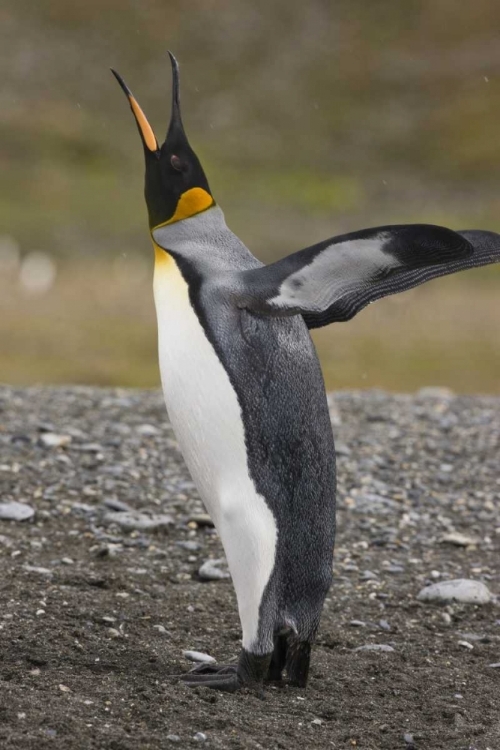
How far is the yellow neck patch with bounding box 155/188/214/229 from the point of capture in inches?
156

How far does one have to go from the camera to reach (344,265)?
11.8 ft

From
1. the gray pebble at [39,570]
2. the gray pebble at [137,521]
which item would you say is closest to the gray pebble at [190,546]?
the gray pebble at [137,521]

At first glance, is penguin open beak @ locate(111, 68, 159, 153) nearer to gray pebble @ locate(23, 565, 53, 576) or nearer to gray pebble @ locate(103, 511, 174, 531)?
gray pebble @ locate(23, 565, 53, 576)

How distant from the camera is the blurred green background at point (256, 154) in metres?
24.8

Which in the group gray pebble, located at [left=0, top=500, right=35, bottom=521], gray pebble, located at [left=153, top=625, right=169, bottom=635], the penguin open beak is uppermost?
the penguin open beak

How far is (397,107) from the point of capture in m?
95.1

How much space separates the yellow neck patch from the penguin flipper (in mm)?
439

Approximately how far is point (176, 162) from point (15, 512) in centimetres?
262

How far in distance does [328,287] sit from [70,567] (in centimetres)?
227

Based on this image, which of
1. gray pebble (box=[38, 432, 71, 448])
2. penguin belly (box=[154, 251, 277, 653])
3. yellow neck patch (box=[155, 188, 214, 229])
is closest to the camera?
penguin belly (box=[154, 251, 277, 653])

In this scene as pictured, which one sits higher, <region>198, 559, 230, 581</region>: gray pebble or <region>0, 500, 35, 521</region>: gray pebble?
<region>0, 500, 35, 521</region>: gray pebble

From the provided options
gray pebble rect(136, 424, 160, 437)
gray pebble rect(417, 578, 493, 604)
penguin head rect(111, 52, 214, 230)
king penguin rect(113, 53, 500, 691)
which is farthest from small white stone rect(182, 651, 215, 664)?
gray pebble rect(136, 424, 160, 437)

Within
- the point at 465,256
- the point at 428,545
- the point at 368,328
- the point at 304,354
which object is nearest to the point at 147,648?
the point at 304,354

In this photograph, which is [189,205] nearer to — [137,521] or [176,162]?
[176,162]
